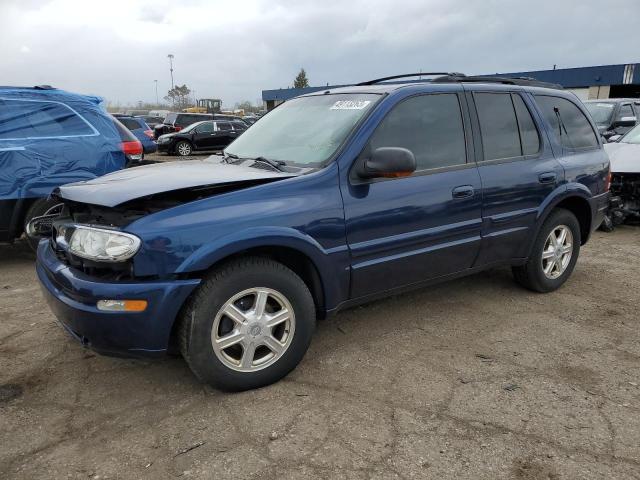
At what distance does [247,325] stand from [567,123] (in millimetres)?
3426

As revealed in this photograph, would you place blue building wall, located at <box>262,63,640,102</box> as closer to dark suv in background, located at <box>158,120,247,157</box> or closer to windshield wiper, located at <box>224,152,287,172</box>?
dark suv in background, located at <box>158,120,247,157</box>

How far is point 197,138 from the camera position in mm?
21250

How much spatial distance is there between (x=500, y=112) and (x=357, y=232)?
174 centimetres

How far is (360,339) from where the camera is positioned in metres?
3.66

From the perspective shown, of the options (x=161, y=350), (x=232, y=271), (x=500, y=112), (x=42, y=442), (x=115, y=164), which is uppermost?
(x=500, y=112)

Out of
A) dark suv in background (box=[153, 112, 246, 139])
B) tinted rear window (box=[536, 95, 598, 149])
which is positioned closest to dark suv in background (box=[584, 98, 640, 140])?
tinted rear window (box=[536, 95, 598, 149])

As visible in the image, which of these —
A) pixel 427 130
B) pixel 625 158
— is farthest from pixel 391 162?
pixel 625 158

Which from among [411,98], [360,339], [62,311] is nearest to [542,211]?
[411,98]

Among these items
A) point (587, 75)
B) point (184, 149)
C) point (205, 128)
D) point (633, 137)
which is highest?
point (587, 75)

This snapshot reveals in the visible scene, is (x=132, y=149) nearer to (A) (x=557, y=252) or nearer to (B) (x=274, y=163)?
(B) (x=274, y=163)

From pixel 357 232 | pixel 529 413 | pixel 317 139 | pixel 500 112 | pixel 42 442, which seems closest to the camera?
pixel 42 442

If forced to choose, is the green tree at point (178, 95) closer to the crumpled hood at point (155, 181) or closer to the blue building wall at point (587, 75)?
the blue building wall at point (587, 75)

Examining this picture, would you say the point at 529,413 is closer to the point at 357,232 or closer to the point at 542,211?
the point at 357,232

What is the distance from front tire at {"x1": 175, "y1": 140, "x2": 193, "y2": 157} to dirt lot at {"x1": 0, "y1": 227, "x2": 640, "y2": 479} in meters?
17.8
